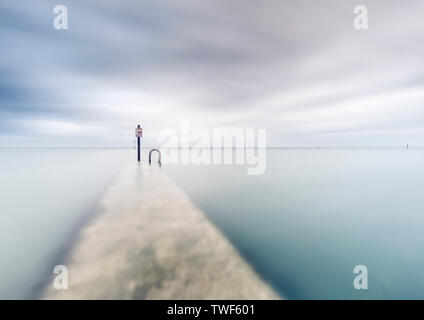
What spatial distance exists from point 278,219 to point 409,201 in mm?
10279

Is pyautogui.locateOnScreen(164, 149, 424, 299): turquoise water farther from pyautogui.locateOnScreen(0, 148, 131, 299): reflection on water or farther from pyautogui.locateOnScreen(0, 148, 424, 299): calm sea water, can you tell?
pyautogui.locateOnScreen(0, 148, 131, 299): reflection on water

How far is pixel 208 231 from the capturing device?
6.88 metres

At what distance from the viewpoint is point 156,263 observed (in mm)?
4852

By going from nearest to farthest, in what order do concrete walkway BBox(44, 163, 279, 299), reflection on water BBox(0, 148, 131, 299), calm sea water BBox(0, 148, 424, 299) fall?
concrete walkway BBox(44, 163, 279, 299), reflection on water BBox(0, 148, 131, 299), calm sea water BBox(0, 148, 424, 299)

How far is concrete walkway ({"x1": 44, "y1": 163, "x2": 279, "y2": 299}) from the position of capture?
3973mm

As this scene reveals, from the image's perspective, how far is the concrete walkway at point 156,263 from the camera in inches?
156
